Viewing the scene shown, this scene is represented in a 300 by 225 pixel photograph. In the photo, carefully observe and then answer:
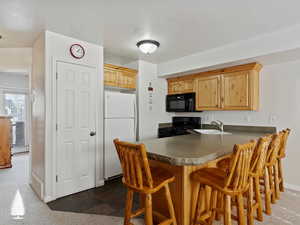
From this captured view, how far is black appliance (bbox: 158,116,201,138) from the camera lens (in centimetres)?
406

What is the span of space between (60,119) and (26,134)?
4.26m

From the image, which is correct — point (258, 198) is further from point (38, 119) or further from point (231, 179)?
point (38, 119)

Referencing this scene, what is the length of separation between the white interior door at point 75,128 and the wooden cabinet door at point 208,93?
2149 millimetres

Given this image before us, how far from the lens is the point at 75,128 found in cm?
281

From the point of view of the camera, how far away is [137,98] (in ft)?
12.7

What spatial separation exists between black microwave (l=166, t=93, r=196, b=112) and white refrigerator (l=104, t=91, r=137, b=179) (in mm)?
1052

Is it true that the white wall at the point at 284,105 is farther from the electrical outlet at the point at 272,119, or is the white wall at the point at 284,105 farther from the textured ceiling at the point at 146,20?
the textured ceiling at the point at 146,20

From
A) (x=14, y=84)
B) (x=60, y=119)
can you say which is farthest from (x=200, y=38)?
(x=14, y=84)

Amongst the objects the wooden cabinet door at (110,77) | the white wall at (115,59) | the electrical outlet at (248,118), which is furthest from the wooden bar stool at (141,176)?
the white wall at (115,59)

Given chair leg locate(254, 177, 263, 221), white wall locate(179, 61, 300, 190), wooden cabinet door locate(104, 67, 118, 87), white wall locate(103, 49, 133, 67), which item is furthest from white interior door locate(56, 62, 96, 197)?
white wall locate(179, 61, 300, 190)

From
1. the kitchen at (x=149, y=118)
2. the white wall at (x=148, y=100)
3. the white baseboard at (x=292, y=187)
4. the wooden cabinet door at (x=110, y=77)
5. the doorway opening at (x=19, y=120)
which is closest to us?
the kitchen at (x=149, y=118)

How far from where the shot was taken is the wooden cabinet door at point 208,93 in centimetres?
352

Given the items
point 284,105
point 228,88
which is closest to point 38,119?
point 228,88

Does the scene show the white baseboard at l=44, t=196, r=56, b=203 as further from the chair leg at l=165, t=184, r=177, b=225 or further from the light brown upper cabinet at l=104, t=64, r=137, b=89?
the light brown upper cabinet at l=104, t=64, r=137, b=89
